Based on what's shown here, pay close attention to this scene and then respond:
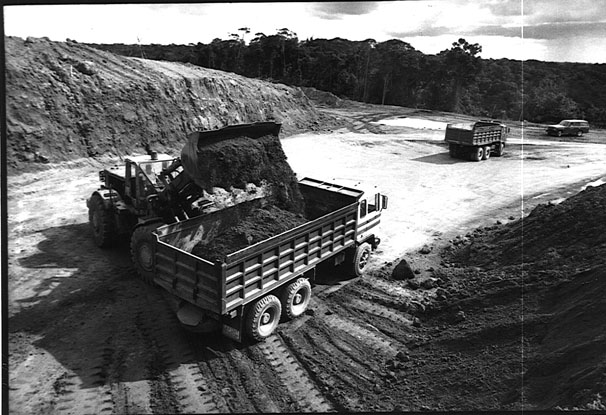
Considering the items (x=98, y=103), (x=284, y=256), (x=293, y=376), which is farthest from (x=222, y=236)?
(x=98, y=103)

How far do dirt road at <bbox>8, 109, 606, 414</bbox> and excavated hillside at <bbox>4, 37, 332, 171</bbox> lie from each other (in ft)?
15.1

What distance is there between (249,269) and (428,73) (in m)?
33.2

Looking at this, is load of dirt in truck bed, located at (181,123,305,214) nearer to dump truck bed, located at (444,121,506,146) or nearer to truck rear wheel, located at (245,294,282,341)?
truck rear wheel, located at (245,294,282,341)

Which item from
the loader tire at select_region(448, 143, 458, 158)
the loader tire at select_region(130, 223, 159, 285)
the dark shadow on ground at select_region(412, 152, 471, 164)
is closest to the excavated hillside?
the loader tire at select_region(130, 223, 159, 285)

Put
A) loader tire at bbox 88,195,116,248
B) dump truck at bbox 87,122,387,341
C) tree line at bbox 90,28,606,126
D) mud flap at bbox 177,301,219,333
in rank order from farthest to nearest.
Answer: tree line at bbox 90,28,606,126 < loader tire at bbox 88,195,116,248 < mud flap at bbox 177,301,219,333 < dump truck at bbox 87,122,387,341

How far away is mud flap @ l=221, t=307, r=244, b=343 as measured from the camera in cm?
757

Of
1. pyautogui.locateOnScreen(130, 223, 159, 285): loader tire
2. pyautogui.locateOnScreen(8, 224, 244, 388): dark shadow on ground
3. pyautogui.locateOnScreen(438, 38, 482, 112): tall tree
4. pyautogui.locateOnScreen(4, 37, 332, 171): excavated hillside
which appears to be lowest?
pyautogui.locateOnScreen(8, 224, 244, 388): dark shadow on ground

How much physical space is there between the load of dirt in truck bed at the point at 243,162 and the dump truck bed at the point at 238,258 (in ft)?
2.32

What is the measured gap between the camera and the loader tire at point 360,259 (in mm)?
10477

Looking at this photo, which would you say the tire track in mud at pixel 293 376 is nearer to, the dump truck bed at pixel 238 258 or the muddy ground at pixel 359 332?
the muddy ground at pixel 359 332

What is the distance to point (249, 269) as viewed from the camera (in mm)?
7512

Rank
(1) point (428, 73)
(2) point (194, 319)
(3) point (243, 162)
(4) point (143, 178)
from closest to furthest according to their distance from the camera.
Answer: (2) point (194, 319) → (3) point (243, 162) → (4) point (143, 178) → (1) point (428, 73)

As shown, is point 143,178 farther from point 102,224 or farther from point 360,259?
point 360,259

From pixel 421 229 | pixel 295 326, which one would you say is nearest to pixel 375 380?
pixel 295 326
